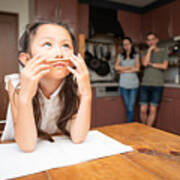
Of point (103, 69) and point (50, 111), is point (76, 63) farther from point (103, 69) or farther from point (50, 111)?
point (103, 69)

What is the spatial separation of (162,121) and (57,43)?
2645 mm

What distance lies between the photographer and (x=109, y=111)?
2.94 metres

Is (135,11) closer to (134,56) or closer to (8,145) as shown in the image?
(134,56)

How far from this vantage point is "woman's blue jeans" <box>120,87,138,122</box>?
286 centimetres

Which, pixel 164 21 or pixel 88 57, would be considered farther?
pixel 88 57

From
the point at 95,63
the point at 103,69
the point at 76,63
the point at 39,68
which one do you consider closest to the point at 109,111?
the point at 103,69

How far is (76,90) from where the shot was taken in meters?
0.74

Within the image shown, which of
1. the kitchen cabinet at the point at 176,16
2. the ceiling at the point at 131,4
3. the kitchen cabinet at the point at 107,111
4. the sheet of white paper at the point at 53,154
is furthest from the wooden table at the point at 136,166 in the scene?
the ceiling at the point at 131,4

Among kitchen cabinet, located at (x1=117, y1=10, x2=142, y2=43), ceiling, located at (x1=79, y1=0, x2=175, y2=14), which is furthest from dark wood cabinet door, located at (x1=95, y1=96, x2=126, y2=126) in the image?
ceiling, located at (x1=79, y1=0, x2=175, y2=14)

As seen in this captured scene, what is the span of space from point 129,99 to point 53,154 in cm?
250

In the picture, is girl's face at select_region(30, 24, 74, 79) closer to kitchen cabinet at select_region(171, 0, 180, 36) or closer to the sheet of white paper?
the sheet of white paper

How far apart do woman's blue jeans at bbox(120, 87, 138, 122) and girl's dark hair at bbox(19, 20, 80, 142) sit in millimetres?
2232

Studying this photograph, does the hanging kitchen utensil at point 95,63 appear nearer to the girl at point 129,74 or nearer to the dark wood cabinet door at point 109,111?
the girl at point 129,74

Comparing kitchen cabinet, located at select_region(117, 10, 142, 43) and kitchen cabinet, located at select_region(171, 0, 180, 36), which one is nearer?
kitchen cabinet, located at select_region(171, 0, 180, 36)
